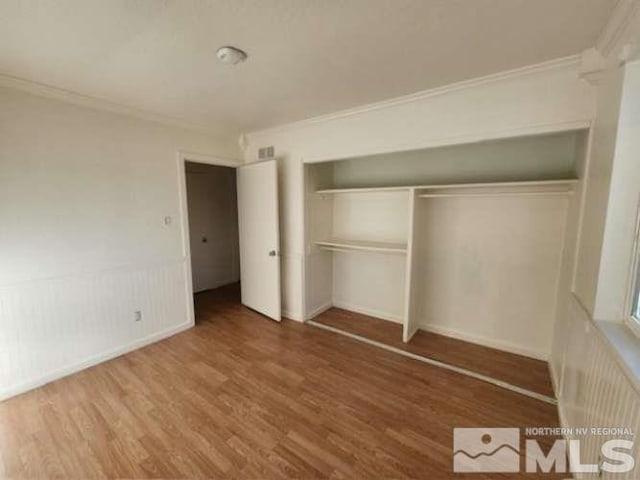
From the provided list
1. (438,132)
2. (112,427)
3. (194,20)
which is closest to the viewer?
(194,20)

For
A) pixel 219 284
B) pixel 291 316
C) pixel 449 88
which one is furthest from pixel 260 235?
pixel 449 88

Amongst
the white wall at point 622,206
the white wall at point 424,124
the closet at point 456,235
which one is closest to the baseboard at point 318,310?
the closet at point 456,235

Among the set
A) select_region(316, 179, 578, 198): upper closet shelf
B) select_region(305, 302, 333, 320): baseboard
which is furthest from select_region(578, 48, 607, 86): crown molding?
select_region(305, 302, 333, 320): baseboard

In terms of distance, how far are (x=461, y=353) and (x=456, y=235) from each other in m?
1.20

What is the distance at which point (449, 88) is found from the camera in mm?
2211

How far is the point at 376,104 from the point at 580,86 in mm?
1443

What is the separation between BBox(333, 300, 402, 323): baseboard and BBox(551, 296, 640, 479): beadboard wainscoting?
1654 millimetres

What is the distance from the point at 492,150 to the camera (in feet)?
8.70

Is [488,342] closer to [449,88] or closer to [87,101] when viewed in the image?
[449,88]

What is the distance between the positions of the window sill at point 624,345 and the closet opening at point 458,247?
0.77 metres

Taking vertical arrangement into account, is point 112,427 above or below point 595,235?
below

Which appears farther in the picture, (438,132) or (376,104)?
(376,104)

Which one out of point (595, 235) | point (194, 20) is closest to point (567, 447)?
point (595, 235)

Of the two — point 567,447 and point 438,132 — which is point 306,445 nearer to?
point 567,447
